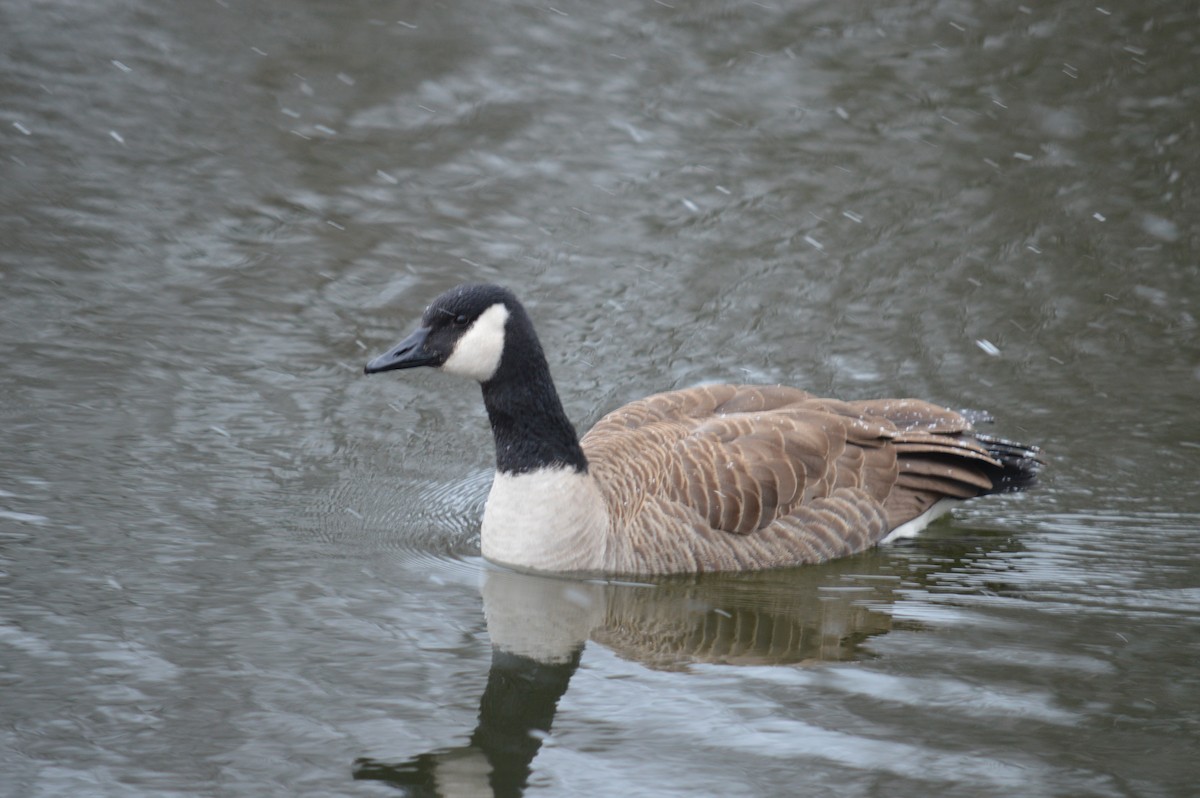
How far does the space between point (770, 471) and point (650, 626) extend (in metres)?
1.18

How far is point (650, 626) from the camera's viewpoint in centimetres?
759

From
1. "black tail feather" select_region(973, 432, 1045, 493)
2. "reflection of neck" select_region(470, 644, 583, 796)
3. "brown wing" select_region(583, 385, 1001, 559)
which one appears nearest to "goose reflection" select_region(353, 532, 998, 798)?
"reflection of neck" select_region(470, 644, 583, 796)

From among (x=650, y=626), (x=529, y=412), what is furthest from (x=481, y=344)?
(x=650, y=626)

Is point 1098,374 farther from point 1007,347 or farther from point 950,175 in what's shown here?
point 950,175

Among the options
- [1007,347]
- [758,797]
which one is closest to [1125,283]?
[1007,347]

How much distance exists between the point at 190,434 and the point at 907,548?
4.39 meters

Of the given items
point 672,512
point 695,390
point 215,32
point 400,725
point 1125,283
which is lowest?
point 400,725

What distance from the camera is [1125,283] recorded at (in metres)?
12.3

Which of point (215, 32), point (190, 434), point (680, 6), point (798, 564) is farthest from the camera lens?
point (680, 6)

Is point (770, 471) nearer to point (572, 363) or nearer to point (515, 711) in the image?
point (515, 711)

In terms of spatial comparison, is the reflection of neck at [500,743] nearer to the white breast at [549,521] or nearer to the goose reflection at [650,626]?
the goose reflection at [650,626]

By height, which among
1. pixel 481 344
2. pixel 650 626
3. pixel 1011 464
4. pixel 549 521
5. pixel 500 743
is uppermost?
pixel 481 344

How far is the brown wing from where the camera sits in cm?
812

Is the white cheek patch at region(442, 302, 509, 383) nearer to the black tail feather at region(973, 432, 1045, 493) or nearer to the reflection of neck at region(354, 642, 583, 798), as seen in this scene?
the reflection of neck at region(354, 642, 583, 798)
